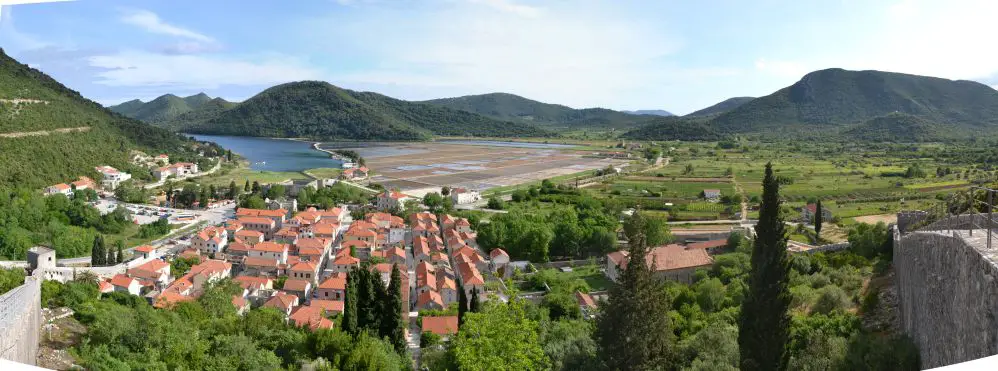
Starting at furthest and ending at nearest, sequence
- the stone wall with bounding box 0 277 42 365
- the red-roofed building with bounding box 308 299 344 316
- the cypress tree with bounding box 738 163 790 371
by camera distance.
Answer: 1. the red-roofed building with bounding box 308 299 344 316
2. the cypress tree with bounding box 738 163 790 371
3. the stone wall with bounding box 0 277 42 365

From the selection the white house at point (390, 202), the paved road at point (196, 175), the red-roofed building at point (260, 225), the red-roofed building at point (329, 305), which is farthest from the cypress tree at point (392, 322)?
the paved road at point (196, 175)

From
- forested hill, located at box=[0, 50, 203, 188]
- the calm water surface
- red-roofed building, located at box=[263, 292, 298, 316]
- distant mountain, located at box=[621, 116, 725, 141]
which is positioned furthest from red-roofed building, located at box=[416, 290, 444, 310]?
distant mountain, located at box=[621, 116, 725, 141]

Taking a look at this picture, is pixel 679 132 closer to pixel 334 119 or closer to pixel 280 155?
pixel 334 119

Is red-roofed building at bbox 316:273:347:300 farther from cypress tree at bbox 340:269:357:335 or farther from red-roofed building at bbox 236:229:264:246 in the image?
red-roofed building at bbox 236:229:264:246

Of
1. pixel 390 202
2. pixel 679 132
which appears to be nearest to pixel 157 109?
pixel 679 132

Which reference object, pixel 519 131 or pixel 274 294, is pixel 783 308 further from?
pixel 519 131

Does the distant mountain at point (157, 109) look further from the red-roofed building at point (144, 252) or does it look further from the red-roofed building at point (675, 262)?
the red-roofed building at point (675, 262)

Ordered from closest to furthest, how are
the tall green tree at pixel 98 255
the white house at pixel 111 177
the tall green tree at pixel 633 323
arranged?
1. the tall green tree at pixel 633 323
2. the tall green tree at pixel 98 255
3. the white house at pixel 111 177
